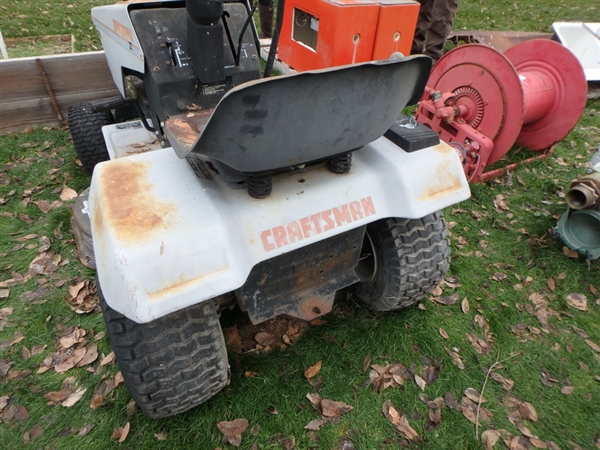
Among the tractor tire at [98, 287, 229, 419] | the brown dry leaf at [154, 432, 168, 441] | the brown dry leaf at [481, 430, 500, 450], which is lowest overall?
the brown dry leaf at [481, 430, 500, 450]

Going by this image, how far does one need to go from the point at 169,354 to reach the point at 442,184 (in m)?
1.24

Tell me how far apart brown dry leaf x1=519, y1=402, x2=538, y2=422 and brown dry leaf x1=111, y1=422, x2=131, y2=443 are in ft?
6.07

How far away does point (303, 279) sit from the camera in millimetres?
1864

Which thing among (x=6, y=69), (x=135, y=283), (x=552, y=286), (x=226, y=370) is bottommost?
(x=552, y=286)

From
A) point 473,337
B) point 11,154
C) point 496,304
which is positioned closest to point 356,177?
point 473,337

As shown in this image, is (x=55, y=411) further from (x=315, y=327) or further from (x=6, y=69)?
(x=6, y=69)

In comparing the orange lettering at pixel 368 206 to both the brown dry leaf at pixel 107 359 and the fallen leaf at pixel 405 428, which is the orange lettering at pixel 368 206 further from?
the brown dry leaf at pixel 107 359

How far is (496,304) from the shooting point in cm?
254

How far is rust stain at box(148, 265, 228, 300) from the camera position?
1220mm

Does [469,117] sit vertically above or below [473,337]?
above

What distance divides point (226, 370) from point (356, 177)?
3.11ft

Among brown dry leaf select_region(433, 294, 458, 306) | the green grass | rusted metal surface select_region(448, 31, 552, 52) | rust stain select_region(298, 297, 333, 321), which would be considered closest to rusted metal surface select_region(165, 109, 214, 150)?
rust stain select_region(298, 297, 333, 321)

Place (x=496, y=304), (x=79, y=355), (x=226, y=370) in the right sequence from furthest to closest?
(x=496, y=304) < (x=79, y=355) < (x=226, y=370)

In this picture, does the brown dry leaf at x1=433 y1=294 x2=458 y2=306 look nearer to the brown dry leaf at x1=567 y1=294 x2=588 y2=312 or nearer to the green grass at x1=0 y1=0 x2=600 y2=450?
the green grass at x1=0 y1=0 x2=600 y2=450
